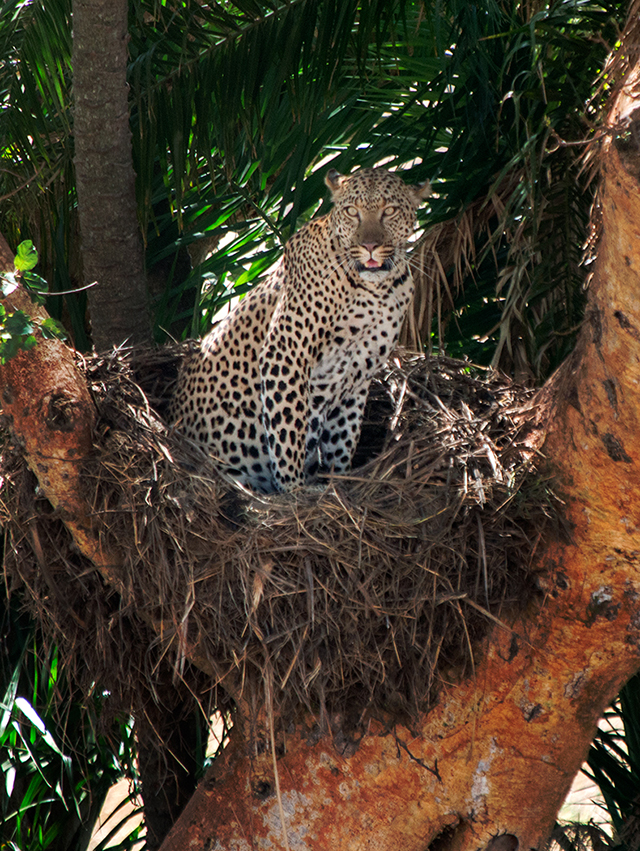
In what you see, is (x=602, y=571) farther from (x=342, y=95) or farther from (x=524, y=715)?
(x=342, y=95)

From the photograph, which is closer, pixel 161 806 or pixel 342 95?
pixel 161 806

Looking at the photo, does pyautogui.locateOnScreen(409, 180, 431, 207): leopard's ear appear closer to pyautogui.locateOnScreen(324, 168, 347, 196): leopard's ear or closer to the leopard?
the leopard

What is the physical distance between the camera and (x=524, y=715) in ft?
11.3

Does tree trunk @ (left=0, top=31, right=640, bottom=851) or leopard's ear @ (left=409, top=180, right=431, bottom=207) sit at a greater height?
leopard's ear @ (left=409, top=180, right=431, bottom=207)

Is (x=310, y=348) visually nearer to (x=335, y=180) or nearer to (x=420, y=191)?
(x=335, y=180)

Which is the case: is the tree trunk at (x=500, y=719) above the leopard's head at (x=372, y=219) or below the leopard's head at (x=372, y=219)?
below

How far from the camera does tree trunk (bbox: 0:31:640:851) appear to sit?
3158 millimetres

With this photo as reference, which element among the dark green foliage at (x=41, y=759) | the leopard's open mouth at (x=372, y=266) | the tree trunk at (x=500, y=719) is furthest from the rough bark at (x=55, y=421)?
the dark green foliage at (x=41, y=759)

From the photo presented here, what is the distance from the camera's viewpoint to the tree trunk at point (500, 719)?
10.4 feet

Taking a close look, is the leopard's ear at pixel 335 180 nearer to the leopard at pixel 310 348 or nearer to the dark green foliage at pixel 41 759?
the leopard at pixel 310 348

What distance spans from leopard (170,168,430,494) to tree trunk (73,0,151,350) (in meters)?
0.47

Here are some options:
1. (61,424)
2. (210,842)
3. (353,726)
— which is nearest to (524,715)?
(353,726)

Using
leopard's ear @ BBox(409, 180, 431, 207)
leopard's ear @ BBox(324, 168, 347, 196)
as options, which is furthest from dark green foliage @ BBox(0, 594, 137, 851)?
leopard's ear @ BBox(409, 180, 431, 207)

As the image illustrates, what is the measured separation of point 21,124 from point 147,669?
2.72m
